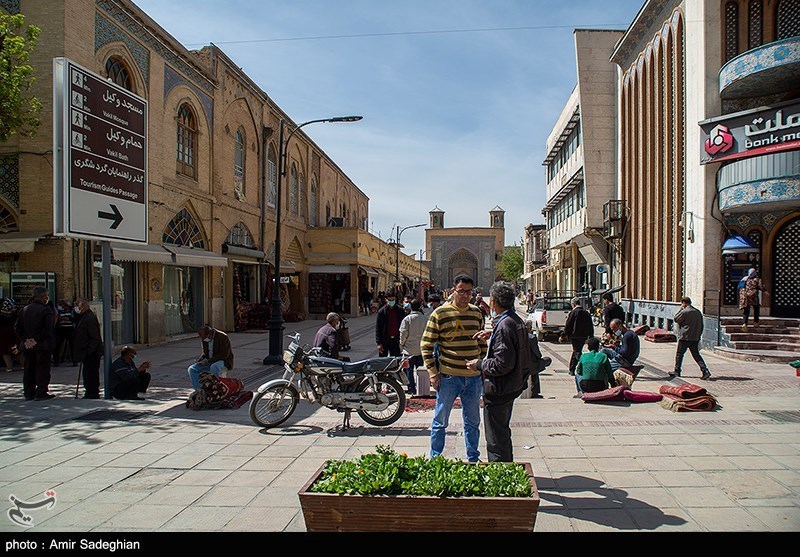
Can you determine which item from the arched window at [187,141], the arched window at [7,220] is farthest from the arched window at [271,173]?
the arched window at [7,220]

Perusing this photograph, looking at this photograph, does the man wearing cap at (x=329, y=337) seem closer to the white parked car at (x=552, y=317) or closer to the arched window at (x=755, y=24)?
the white parked car at (x=552, y=317)

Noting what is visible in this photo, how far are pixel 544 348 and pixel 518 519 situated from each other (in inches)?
579

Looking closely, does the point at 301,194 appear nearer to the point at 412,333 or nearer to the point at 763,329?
the point at 763,329

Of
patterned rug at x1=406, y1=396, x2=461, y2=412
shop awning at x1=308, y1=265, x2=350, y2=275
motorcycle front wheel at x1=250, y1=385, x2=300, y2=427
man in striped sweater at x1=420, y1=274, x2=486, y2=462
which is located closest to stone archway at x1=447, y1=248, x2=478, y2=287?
shop awning at x1=308, y1=265, x2=350, y2=275

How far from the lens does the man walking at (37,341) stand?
28.6ft

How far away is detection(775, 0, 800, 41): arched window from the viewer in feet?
52.2

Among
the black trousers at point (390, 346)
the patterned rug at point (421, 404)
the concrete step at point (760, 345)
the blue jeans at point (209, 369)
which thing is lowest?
the patterned rug at point (421, 404)

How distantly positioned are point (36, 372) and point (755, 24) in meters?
18.9

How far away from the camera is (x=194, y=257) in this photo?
58.2ft

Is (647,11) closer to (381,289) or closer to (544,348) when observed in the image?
(544,348)

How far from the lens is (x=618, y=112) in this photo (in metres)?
26.9

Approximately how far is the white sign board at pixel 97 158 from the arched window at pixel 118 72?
7177 mm

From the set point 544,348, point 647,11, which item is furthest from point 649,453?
point 647,11

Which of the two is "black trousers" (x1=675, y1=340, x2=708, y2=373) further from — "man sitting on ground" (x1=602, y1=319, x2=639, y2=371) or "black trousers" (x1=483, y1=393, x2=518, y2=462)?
"black trousers" (x1=483, y1=393, x2=518, y2=462)
